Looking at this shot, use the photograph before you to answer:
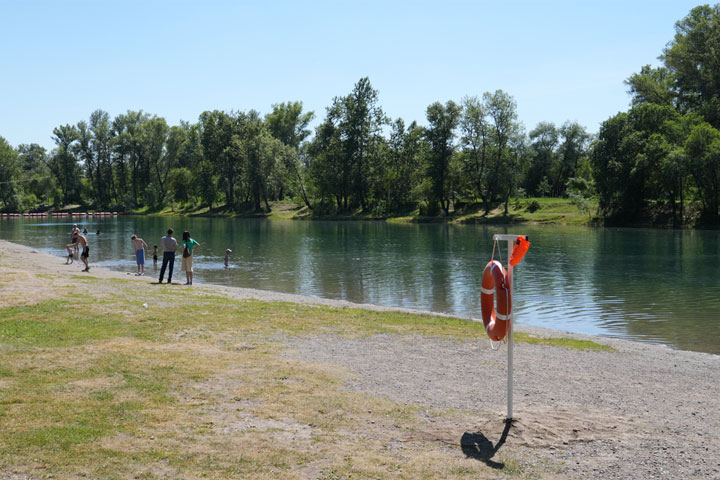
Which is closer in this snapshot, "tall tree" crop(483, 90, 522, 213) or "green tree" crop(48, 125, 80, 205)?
"tall tree" crop(483, 90, 522, 213)

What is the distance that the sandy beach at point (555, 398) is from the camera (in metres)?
7.09

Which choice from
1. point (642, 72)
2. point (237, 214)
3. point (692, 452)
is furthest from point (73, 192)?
point (692, 452)

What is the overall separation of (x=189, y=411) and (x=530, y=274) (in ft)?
91.0

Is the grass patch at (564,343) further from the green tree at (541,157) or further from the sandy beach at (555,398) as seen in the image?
the green tree at (541,157)

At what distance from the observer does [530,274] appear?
3331 cm

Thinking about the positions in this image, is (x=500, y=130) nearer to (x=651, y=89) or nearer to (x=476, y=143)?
(x=476, y=143)

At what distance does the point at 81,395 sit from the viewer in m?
8.38

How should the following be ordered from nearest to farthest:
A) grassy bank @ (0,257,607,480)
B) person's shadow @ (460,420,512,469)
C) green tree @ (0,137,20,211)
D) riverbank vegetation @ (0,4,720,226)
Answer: grassy bank @ (0,257,607,480) → person's shadow @ (460,420,512,469) → riverbank vegetation @ (0,4,720,226) → green tree @ (0,137,20,211)

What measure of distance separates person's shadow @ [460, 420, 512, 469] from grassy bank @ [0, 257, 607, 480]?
0.36 feet

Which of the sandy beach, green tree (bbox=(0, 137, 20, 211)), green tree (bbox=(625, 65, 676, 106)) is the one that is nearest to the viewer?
the sandy beach

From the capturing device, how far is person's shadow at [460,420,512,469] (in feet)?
22.7

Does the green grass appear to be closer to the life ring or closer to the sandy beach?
the sandy beach

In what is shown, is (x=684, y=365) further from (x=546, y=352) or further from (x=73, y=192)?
(x=73, y=192)

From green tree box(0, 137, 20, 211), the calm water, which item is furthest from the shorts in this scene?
green tree box(0, 137, 20, 211)
